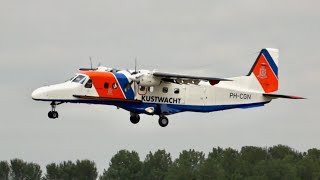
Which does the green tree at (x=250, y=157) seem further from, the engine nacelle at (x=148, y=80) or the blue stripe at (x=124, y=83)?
the blue stripe at (x=124, y=83)

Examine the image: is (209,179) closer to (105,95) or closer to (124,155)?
(124,155)

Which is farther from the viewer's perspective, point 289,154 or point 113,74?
point 289,154

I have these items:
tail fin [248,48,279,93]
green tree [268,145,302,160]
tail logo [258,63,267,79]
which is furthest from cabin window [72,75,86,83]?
green tree [268,145,302,160]

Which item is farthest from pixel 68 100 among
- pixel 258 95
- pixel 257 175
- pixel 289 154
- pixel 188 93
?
pixel 289 154

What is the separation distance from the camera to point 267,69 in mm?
74500

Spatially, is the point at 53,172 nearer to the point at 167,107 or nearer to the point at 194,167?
the point at 194,167

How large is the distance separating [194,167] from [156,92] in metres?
52.3

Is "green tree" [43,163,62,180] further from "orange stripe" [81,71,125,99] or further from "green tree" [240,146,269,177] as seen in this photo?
"orange stripe" [81,71,125,99]

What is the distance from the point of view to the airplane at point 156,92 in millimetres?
67688

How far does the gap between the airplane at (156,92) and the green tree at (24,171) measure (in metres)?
56.9

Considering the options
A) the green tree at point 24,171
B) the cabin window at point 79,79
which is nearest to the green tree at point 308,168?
the green tree at point 24,171

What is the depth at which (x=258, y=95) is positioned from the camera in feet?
239

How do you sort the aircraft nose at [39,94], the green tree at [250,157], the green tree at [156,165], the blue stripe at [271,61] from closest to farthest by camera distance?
the aircraft nose at [39,94]
the blue stripe at [271,61]
the green tree at [250,157]
the green tree at [156,165]

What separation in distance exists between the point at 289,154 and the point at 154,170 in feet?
39.8
